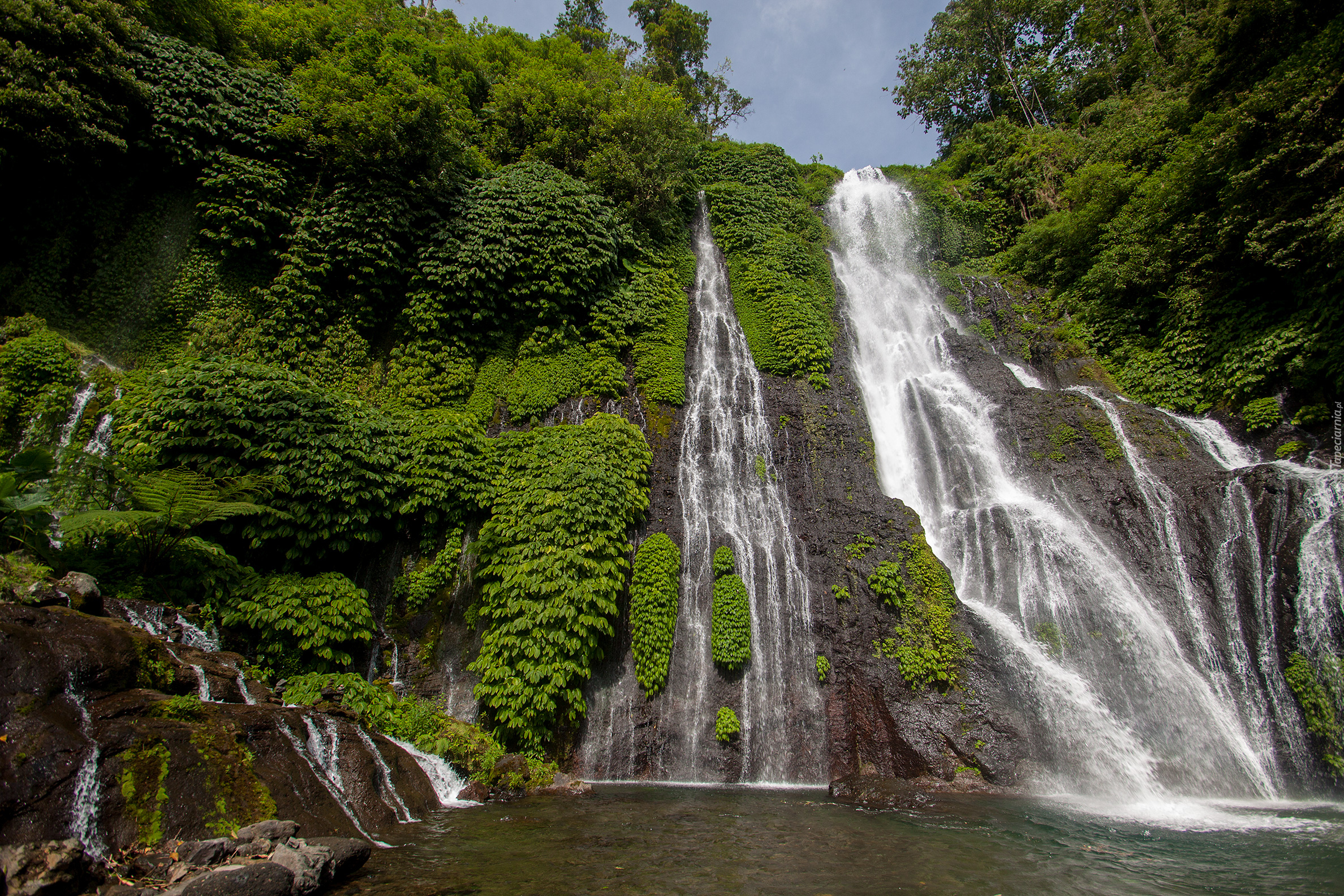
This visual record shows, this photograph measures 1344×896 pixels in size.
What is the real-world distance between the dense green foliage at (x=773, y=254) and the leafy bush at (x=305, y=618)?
11.7 metres

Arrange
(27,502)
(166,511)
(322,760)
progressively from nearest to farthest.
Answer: (322,760) → (27,502) → (166,511)

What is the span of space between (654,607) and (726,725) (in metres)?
2.56

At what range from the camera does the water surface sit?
15.9 ft

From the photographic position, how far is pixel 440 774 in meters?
8.25

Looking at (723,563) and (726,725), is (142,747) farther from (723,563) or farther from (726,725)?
(723,563)

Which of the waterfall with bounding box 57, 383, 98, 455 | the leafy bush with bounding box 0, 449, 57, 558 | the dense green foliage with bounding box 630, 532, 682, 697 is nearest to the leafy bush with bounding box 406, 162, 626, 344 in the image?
the waterfall with bounding box 57, 383, 98, 455

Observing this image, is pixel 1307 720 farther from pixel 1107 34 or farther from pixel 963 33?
pixel 963 33

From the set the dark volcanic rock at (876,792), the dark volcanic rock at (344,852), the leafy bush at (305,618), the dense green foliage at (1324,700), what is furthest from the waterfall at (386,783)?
the dense green foliage at (1324,700)

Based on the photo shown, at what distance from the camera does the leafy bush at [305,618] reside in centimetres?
851

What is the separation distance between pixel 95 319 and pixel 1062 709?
21.0 m

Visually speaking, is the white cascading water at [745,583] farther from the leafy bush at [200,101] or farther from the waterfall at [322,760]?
the leafy bush at [200,101]

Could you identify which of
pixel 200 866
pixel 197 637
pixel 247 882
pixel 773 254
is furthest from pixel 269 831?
pixel 773 254

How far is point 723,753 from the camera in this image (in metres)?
10.0

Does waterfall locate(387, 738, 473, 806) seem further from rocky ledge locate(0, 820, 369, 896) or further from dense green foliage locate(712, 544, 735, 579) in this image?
dense green foliage locate(712, 544, 735, 579)
